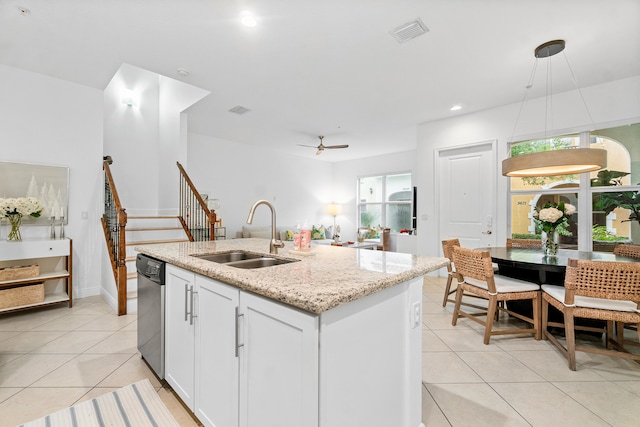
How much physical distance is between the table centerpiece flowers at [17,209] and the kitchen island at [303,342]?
2.81m

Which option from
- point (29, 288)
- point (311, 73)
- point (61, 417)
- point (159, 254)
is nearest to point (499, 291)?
point (159, 254)

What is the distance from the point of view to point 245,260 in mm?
1923

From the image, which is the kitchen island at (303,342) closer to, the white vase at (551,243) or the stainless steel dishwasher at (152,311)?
the stainless steel dishwasher at (152,311)

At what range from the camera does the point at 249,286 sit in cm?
111

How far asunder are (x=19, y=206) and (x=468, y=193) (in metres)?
5.87

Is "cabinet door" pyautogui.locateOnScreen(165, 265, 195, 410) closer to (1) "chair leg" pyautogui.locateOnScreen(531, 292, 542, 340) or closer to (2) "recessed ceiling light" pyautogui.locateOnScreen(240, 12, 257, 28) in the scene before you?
(2) "recessed ceiling light" pyautogui.locateOnScreen(240, 12, 257, 28)

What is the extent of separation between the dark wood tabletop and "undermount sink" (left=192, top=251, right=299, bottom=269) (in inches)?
83.2

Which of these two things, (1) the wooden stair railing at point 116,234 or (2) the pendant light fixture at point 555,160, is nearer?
(2) the pendant light fixture at point 555,160

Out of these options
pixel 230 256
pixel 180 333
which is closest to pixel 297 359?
pixel 180 333

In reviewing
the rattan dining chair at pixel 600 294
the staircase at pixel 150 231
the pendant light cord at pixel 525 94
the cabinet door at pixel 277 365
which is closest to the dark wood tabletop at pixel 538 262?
the rattan dining chair at pixel 600 294

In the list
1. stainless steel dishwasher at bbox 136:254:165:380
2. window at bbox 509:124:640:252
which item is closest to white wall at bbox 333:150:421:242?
window at bbox 509:124:640:252

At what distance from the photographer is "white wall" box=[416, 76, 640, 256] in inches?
137

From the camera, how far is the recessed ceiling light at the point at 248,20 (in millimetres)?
2367

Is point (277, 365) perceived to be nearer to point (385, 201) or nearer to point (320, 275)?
point (320, 275)
